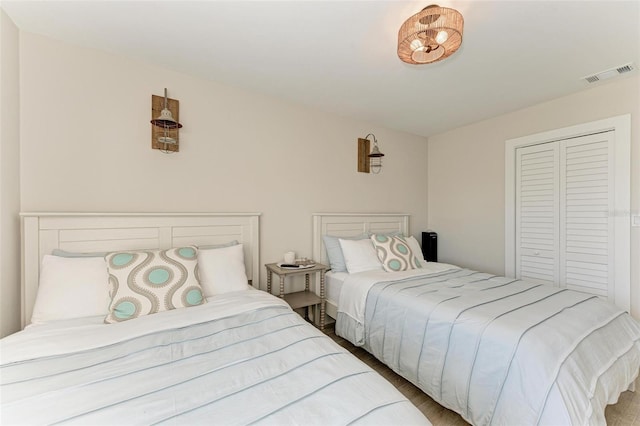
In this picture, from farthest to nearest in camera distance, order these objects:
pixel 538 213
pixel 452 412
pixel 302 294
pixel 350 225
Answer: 1. pixel 350 225
2. pixel 538 213
3. pixel 302 294
4. pixel 452 412

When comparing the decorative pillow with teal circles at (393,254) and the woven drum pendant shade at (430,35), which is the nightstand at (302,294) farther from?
the woven drum pendant shade at (430,35)

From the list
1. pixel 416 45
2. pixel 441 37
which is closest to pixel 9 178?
pixel 416 45

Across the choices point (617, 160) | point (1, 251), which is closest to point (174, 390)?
point (1, 251)

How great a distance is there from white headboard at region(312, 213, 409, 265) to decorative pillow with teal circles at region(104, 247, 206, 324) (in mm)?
1378

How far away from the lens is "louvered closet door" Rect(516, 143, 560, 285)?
2.75 m

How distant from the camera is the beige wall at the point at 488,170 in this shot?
7.39 ft

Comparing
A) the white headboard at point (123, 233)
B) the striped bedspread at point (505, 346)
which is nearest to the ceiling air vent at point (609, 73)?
the striped bedspread at point (505, 346)

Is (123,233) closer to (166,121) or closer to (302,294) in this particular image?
(166,121)

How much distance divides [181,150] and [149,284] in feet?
3.74

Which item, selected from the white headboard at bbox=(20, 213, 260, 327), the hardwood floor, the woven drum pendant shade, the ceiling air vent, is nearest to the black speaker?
Answer: the hardwood floor

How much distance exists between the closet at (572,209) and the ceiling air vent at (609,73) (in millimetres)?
382

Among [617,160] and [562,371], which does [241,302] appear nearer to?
[562,371]

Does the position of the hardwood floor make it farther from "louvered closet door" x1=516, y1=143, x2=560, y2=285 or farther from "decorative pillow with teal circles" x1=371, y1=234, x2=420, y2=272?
"louvered closet door" x1=516, y1=143, x2=560, y2=285

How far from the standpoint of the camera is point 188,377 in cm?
94
